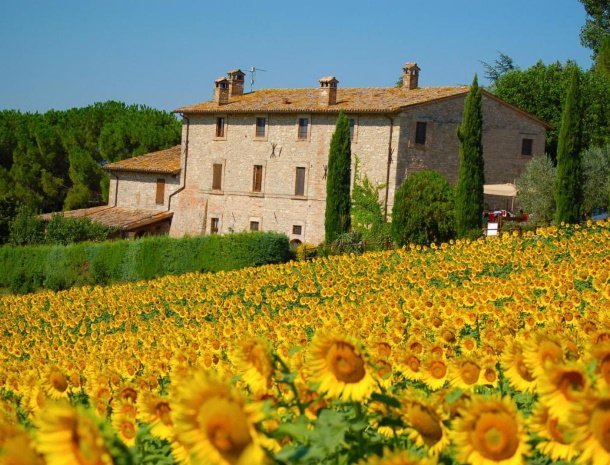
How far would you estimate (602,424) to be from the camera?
247 centimetres

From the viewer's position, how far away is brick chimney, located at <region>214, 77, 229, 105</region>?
43875mm

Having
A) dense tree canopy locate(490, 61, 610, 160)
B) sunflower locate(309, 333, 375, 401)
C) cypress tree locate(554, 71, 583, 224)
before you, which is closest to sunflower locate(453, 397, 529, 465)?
sunflower locate(309, 333, 375, 401)

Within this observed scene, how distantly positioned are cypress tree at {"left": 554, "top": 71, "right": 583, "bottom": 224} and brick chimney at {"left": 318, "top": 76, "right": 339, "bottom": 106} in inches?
488

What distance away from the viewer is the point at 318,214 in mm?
39125

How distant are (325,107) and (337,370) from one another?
36.6m

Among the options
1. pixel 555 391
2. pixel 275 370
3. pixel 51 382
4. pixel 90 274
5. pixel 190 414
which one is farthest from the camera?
pixel 90 274

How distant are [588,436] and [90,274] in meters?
33.1

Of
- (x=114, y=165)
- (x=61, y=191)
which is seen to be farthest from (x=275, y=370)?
(x=61, y=191)

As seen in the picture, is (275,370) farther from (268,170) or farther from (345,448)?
(268,170)

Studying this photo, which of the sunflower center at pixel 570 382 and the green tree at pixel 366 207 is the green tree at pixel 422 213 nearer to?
the green tree at pixel 366 207

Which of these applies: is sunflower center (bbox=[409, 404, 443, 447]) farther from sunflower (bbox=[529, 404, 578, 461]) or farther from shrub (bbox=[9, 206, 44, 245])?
shrub (bbox=[9, 206, 44, 245])

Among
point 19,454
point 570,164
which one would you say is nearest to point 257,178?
point 570,164

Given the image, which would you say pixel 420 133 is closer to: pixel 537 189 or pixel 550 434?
pixel 537 189

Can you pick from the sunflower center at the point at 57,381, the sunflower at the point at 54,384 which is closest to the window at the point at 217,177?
the sunflower at the point at 54,384
